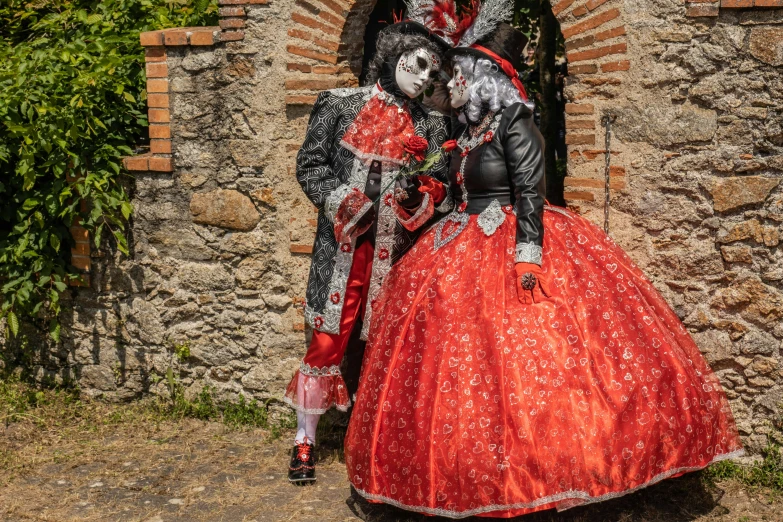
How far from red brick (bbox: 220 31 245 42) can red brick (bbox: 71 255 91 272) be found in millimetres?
1537

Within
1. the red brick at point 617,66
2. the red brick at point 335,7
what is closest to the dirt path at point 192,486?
the red brick at point 617,66

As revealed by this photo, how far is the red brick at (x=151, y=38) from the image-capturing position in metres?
5.03

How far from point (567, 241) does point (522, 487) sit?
42.4 inches

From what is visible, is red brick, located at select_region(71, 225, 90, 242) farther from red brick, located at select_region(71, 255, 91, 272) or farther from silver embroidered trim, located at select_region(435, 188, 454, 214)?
silver embroidered trim, located at select_region(435, 188, 454, 214)

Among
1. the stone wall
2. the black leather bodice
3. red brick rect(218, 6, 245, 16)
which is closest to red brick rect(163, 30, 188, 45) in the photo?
the stone wall

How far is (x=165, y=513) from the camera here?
4234 millimetres

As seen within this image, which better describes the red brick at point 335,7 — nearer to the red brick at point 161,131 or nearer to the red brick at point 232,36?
the red brick at point 232,36

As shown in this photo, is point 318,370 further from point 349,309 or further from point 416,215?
point 416,215

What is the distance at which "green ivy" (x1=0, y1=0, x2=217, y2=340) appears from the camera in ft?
16.8

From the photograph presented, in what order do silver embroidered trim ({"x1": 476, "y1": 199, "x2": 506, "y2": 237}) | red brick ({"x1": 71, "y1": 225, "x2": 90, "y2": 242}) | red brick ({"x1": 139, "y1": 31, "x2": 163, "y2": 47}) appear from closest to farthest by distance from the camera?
1. silver embroidered trim ({"x1": 476, "y1": 199, "x2": 506, "y2": 237})
2. red brick ({"x1": 139, "y1": 31, "x2": 163, "y2": 47})
3. red brick ({"x1": 71, "y1": 225, "x2": 90, "y2": 242})

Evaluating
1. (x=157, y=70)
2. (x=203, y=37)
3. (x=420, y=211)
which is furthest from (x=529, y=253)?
(x=157, y=70)

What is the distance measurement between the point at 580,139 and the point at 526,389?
4.70 feet

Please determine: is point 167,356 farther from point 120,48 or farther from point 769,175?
point 769,175

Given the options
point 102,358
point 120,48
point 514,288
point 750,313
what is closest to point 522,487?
point 514,288
